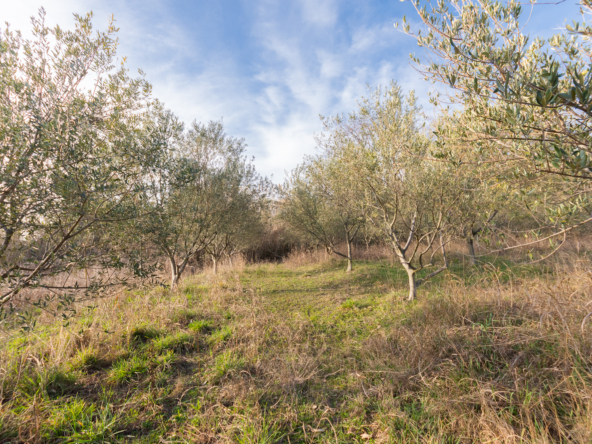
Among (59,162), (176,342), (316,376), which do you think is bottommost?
(316,376)

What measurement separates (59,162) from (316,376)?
495cm

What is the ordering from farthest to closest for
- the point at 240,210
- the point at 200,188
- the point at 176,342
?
the point at 240,210, the point at 200,188, the point at 176,342

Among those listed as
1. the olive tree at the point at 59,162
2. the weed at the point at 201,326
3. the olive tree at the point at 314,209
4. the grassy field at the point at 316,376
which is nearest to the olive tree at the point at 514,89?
the grassy field at the point at 316,376

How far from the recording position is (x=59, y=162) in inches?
132

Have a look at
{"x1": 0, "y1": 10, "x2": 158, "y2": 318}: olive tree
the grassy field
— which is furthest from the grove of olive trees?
the grassy field

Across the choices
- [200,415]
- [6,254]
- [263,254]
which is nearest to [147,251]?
[6,254]

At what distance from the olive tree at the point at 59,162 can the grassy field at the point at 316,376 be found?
141 centimetres

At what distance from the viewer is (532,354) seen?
370 cm

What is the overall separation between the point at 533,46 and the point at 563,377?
13.6 feet

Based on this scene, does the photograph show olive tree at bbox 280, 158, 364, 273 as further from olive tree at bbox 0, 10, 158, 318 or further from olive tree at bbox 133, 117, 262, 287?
olive tree at bbox 0, 10, 158, 318

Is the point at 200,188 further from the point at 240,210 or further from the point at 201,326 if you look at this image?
the point at 201,326

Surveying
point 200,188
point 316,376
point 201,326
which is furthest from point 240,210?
point 316,376

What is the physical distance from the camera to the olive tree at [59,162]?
317cm

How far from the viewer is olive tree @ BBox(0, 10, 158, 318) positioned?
3.17 meters
